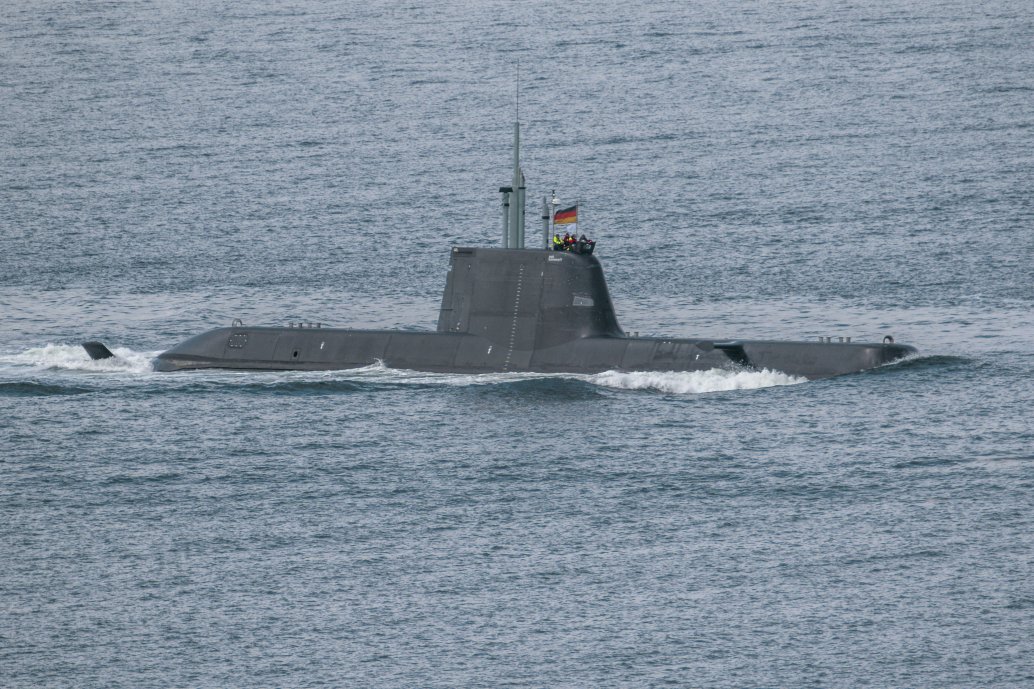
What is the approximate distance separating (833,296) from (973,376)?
13.3 meters

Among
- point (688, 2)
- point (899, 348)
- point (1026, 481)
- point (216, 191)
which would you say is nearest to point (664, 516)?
point (1026, 481)

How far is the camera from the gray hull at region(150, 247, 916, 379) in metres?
60.8

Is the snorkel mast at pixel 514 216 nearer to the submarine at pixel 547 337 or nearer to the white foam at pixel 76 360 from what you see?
the submarine at pixel 547 337

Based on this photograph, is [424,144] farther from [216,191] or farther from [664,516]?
[664,516]

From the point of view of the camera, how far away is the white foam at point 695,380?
60.1 metres

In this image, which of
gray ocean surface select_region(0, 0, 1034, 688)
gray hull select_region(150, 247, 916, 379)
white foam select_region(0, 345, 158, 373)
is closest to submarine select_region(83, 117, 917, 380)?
gray hull select_region(150, 247, 916, 379)

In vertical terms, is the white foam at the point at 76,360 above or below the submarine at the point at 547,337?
below

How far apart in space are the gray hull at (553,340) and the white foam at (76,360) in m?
9.13

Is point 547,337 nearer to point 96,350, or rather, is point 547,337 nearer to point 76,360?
point 96,350

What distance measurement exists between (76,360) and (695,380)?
20995 mm

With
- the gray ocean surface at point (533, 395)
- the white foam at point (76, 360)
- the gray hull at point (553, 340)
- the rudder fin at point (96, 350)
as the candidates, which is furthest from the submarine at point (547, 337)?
the rudder fin at point (96, 350)

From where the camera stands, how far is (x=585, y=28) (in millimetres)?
134500

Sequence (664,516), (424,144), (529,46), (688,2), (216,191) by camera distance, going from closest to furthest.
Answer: (664,516)
(216,191)
(424,144)
(529,46)
(688,2)

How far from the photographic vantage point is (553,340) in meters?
61.6
